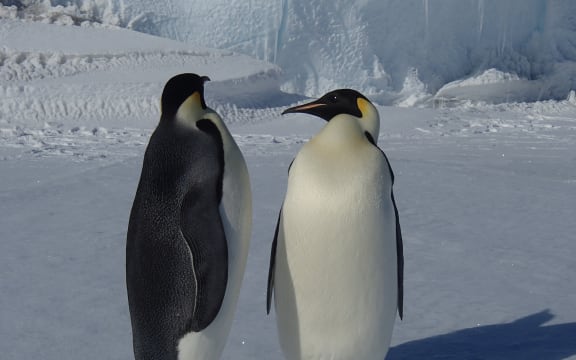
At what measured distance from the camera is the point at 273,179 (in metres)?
5.11

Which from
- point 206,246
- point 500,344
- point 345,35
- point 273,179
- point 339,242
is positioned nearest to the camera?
point 206,246

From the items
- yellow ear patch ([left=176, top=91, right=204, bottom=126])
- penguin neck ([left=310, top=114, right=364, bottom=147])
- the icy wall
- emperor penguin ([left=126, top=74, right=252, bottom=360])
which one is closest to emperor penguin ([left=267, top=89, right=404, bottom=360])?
penguin neck ([left=310, top=114, right=364, bottom=147])

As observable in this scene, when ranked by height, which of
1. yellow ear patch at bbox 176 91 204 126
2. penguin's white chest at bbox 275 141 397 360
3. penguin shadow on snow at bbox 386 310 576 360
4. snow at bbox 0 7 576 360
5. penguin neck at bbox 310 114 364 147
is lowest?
snow at bbox 0 7 576 360

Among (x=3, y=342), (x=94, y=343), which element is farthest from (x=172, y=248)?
(x=3, y=342)

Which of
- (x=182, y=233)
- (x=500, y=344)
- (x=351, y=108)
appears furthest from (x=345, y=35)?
(x=182, y=233)

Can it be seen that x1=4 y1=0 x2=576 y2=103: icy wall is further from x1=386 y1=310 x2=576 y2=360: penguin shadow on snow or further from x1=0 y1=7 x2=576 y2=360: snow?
x1=386 y1=310 x2=576 y2=360: penguin shadow on snow

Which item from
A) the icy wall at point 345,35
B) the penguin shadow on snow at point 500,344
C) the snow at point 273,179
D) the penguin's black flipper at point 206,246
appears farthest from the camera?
the icy wall at point 345,35

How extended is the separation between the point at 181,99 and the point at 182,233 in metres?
0.33

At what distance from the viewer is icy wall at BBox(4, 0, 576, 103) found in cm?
1012

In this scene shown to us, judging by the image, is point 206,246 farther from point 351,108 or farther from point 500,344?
point 500,344

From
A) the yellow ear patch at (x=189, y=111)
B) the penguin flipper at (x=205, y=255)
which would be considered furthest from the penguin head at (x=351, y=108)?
the penguin flipper at (x=205, y=255)

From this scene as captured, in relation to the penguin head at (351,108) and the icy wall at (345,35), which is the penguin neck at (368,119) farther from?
the icy wall at (345,35)

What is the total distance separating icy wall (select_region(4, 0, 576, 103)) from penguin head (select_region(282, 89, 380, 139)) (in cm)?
796

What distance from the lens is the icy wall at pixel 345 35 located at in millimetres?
10125
